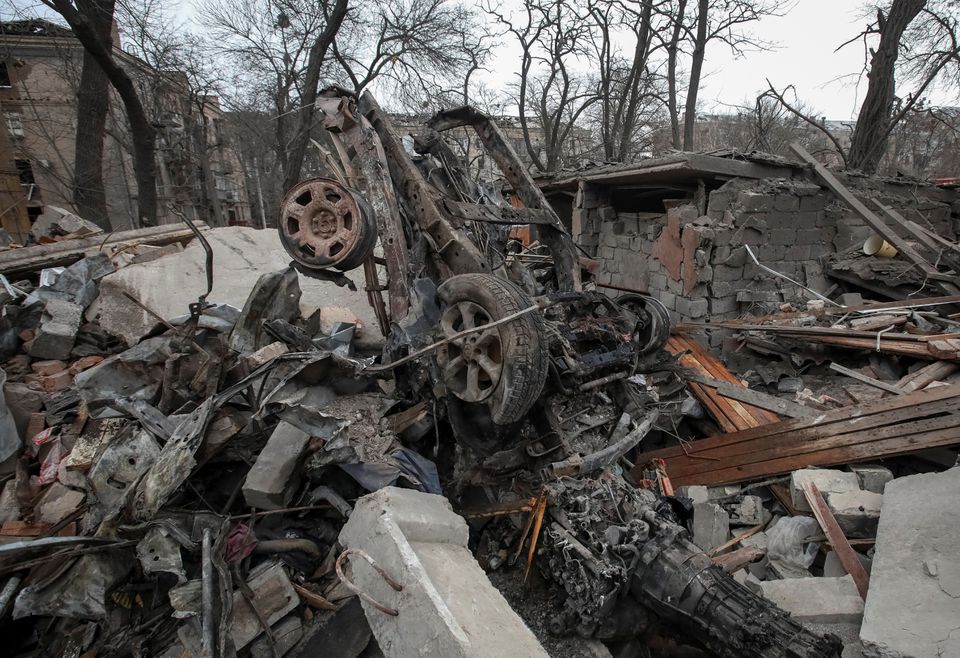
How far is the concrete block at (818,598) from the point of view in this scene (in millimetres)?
2742

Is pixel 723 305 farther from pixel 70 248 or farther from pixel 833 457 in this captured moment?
pixel 70 248

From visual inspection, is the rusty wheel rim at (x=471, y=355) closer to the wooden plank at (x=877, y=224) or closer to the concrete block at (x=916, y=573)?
the concrete block at (x=916, y=573)

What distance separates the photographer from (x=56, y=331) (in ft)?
15.8

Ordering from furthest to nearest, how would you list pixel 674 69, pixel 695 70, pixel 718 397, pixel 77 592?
pixel 674 69 → pixel 695 70 → pixel 718 397 → pixel 77 592

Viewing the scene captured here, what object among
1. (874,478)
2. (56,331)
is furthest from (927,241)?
(56,331)

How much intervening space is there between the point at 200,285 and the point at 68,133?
2125 centimetres

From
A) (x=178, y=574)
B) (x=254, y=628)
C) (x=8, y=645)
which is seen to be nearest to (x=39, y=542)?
(x=178, y=574)

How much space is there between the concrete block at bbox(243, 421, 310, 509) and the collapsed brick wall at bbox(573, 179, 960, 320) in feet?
18.2

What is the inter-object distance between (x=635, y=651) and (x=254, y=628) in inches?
90.0

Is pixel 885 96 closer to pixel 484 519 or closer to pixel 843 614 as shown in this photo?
pixel 843 614

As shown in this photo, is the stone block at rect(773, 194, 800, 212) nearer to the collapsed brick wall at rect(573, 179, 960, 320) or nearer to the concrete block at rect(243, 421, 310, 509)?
the collapsed brick wall at rect(573, 179, 960, 320)

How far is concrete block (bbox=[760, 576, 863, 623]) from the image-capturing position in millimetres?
2742

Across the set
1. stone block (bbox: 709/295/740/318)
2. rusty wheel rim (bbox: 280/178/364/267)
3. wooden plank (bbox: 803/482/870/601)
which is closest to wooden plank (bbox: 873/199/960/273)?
stone block (bbox: 709/295/740/318)

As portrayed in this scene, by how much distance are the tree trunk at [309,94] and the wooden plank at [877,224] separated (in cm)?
1120
